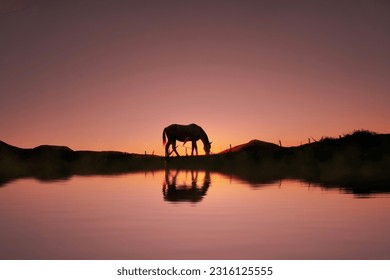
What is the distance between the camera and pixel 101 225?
10.2 meters

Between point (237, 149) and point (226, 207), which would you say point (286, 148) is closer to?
point (237, 149)

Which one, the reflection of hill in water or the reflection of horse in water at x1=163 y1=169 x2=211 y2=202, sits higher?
the reflection of hill in water

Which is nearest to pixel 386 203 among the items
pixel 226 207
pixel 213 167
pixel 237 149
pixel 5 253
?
pixel 226 207

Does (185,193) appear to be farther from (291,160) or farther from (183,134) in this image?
(183,134)

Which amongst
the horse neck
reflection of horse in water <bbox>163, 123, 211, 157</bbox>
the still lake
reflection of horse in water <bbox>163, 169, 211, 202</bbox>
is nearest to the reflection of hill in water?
reflection of horse in water <bbox>163, 123, 211, 157</bbox>

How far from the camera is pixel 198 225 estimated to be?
9969 mm

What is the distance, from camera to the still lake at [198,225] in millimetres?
7844

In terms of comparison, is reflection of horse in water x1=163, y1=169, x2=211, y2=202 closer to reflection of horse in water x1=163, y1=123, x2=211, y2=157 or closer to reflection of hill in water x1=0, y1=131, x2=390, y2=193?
reflection of hill in water x1=0, y1=131, x2=390, y2=193

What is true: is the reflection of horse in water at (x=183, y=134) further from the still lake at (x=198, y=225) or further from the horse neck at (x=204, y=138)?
the still lake at (x=198, y=225)

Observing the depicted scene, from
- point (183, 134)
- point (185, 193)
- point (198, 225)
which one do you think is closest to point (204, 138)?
point (183, 134)

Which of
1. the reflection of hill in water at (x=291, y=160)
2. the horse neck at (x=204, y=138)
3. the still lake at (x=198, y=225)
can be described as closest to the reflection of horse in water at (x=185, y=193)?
the still lake at (x=198, y=225)

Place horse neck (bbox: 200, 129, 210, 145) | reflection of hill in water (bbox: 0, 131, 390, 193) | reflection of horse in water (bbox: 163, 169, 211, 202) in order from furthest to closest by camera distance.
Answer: horse neck (bbox: 200, 129, 210, 145) < reflection of hill in water (bbox: 0, 131, 390, 193) < reflection of horse in water (bbox: 163, 169, 211, 202)

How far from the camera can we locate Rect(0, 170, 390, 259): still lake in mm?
7844
